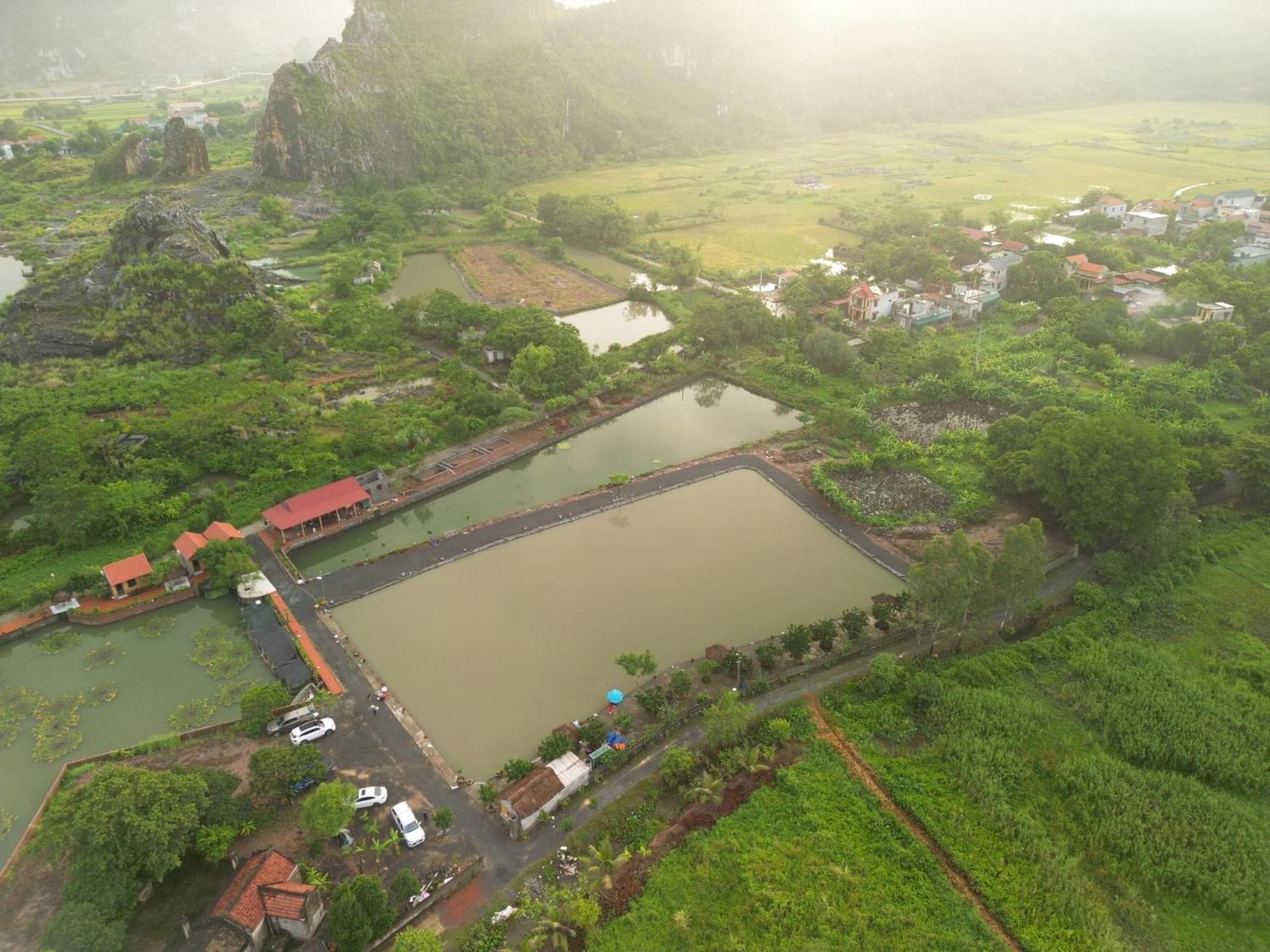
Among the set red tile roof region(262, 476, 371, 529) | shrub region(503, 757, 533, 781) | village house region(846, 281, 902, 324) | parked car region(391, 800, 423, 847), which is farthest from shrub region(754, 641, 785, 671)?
village house region(846, 281, 902, 324)

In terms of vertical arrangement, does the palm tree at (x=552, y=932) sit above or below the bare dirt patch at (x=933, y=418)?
below

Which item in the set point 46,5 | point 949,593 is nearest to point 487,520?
point 949,593

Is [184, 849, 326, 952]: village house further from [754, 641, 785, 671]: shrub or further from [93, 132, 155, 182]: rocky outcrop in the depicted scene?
[93, 132, 155, 182]: rocky outcrop

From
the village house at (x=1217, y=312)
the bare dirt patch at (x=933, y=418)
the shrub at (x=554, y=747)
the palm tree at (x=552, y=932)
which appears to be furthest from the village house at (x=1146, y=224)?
the palm tree at (x=552, y=932)

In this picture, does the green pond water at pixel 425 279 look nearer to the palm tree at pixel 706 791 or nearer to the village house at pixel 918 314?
the village house at pixel 918 314

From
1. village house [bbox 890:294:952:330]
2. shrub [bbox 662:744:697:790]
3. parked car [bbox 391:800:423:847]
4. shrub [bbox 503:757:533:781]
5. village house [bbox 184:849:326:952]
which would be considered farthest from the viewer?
village house [bbox 890:294:952:330]

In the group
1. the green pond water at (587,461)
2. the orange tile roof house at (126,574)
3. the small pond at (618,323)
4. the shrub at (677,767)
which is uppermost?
the small pond at (618,323)
